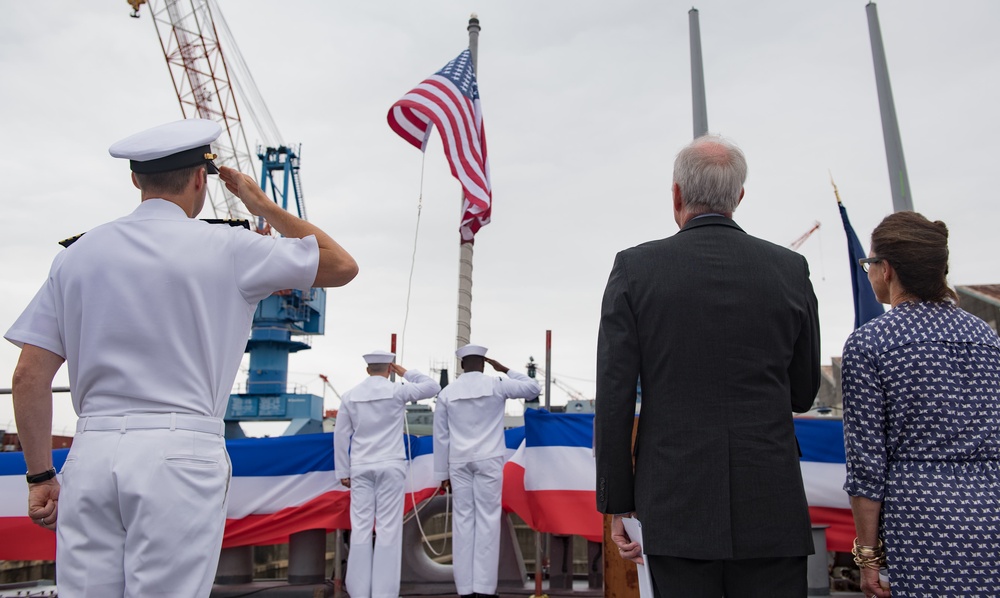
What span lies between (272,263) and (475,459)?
470cm

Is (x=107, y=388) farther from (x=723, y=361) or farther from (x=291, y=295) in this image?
(x=291, y=295)

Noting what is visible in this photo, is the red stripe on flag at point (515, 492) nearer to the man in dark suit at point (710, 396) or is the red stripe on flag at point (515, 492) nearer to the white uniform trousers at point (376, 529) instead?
the white uniform trousers at point (376, 529)

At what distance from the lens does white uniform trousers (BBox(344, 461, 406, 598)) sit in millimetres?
6371

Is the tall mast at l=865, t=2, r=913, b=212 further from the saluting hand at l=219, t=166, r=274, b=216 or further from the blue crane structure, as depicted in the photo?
the blue crane structure

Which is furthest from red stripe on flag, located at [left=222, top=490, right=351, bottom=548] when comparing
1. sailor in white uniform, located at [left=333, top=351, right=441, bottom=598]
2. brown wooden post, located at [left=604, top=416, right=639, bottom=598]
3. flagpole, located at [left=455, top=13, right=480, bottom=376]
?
brown wooden post, located at [left=604, top=416, right=639, bottom=598]

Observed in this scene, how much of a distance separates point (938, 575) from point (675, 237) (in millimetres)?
1191

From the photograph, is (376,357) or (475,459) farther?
(376,357)

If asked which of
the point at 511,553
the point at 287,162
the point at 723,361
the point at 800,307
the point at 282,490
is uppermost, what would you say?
the point at 287,162

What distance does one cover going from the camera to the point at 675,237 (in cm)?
225

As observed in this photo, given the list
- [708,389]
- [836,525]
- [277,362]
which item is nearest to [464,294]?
[836,525]

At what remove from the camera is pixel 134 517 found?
6.37 ft

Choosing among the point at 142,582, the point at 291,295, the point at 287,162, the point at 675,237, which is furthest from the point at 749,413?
the point at 287,162

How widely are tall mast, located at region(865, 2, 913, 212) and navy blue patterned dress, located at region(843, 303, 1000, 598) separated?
7849 millimetres

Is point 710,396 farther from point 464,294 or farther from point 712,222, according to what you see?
point 464,294
